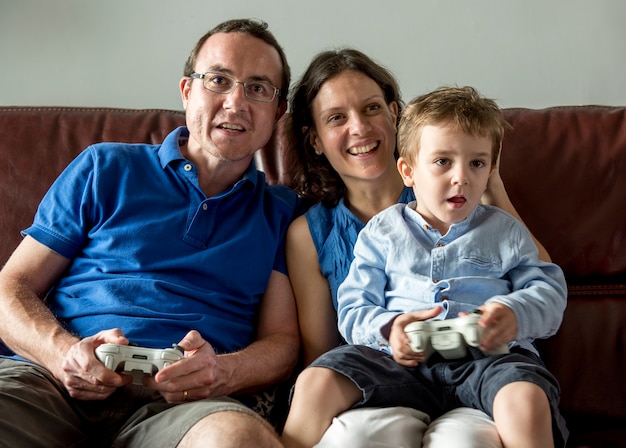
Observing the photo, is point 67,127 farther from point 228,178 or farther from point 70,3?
point 70,3

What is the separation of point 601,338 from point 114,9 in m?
1.76

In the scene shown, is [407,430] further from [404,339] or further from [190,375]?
[190,375]

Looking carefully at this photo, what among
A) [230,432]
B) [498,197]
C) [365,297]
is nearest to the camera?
[230,432]

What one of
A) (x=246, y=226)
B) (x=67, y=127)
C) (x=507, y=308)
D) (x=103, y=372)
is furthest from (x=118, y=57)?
(x=507, y=308)

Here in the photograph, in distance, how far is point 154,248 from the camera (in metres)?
1.71

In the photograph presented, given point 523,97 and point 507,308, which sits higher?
point 523,97

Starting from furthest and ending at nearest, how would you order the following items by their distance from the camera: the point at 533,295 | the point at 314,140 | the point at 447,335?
the point at 314,140
the point at 533,295
the point at 447,335

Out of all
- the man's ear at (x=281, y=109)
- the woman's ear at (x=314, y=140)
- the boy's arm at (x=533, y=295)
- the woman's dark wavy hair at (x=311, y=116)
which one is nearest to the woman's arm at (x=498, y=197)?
the boy's arm at (x=533, y=295)

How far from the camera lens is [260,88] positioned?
1867 millimetres

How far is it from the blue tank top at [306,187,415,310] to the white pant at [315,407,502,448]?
16.7 inches

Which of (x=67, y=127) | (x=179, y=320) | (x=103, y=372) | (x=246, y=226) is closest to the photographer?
(x=103, y=372)

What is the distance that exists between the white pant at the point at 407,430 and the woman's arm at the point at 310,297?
1.14ft

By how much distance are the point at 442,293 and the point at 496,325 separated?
157mm

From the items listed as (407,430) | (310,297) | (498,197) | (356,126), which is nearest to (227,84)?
(356,126)
